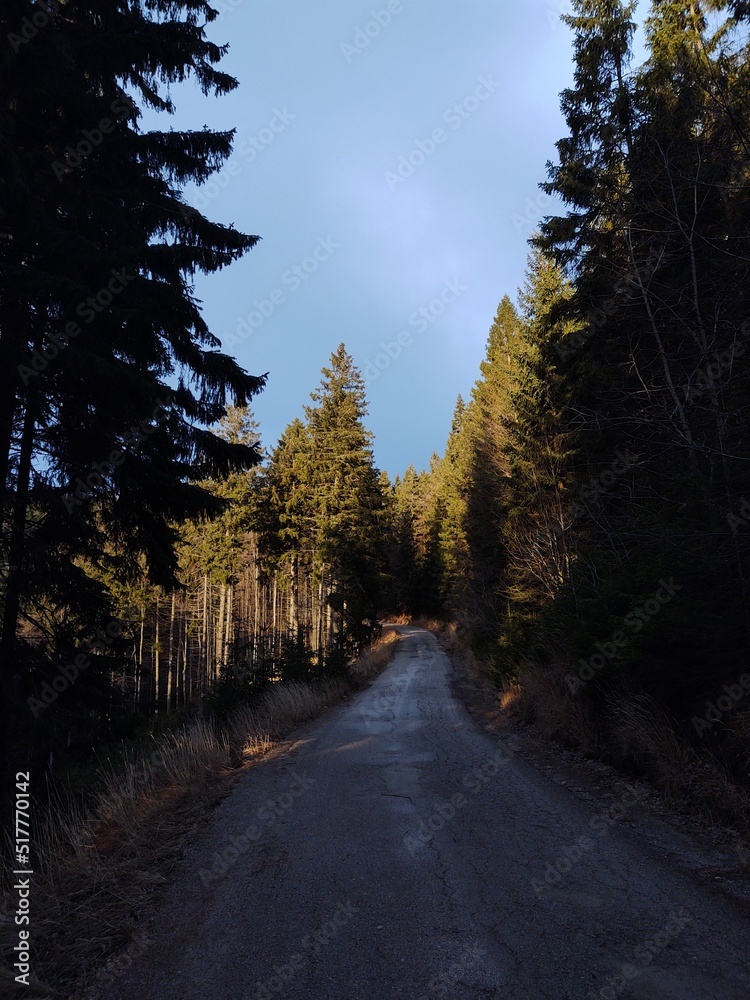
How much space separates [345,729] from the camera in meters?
10.4

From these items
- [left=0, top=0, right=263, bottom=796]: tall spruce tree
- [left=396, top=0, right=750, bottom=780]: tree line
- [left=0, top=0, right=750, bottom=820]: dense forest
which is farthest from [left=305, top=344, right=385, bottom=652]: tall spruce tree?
[left=0, top=0, right=263, bottom=796]: tall spruce tree

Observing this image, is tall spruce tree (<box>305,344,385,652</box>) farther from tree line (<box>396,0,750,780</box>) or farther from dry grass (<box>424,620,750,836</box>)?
dry grass (<box>424,620,750,836</box>)

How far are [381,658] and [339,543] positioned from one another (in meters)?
5.70

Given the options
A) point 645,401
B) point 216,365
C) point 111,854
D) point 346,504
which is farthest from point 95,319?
point 346,504

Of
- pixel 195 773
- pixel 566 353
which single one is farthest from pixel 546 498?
pixel 195 773

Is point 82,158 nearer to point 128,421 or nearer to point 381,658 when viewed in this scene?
point 128,421

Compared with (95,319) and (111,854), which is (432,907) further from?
(95,319)

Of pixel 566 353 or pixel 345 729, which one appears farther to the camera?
pixel 566 353

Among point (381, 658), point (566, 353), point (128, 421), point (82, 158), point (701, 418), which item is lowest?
point (381, 658)

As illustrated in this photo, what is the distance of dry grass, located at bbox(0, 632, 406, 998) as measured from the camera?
3348mm

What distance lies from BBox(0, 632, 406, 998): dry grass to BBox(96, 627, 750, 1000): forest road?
10.2 inches

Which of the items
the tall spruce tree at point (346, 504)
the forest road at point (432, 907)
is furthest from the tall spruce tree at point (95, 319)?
the tall spruce tree at point (346, 504)

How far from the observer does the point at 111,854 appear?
4.82 meters

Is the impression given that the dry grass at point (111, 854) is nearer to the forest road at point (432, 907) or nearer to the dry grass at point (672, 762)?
the forest road at point (432, 907)
